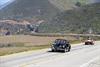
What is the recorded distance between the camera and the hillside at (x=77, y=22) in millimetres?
162887

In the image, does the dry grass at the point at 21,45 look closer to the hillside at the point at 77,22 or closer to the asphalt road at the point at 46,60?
the asphalt road at the point at 46,60

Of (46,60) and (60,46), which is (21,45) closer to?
(60,46)

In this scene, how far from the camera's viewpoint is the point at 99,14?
6959 inches

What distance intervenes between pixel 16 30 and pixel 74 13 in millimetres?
29912

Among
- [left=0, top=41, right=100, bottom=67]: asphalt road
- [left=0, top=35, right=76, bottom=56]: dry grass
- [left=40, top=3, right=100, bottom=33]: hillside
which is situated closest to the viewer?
[left=0, top=41, right=100, bottom=67]: asphalt road

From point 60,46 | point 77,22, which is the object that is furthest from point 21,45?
point 77,22

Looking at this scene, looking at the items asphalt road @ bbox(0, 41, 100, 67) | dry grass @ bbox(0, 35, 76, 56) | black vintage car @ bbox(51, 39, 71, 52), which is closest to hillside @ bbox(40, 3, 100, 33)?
dry grass @ bbox(0, 35, 76, 56)

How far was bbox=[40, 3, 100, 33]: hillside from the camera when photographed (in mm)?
162887

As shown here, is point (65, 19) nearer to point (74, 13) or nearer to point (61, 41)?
point (74, 13)

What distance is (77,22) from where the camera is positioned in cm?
17450

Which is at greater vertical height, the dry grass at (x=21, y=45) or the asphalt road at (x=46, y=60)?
the asphalt road at (x=46, y=60)

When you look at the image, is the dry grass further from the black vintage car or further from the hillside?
the hillside

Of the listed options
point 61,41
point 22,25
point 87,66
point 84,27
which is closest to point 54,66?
point 87,66

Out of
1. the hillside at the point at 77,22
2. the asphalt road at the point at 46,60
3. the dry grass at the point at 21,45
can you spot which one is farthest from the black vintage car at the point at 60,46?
the hillside at the point at 77,22
